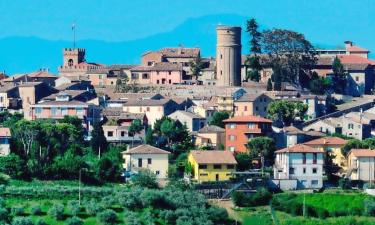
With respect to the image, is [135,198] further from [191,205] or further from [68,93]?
[68,93]

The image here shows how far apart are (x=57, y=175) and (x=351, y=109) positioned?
1806 cm

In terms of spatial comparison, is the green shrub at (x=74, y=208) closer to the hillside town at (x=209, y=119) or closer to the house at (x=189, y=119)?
the hillside town at (x=209, y=119)

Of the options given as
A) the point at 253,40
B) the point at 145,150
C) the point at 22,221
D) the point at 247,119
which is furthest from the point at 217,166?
the point at 253,40

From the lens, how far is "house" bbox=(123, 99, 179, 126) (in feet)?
196

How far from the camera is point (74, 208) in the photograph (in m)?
44.9

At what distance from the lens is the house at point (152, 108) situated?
59.7m

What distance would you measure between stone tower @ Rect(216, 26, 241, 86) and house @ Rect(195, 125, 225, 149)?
34.0 ft

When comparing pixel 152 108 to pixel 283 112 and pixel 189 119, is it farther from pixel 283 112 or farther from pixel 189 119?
pixel 283 112

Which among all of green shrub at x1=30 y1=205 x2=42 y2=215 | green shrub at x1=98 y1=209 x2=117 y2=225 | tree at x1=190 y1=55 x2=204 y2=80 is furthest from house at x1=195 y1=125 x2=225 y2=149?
tree at x1=190 y1=55 x2=204 y2=80

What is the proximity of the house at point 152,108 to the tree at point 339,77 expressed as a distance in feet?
35.9

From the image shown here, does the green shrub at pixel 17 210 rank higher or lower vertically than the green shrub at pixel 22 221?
higher

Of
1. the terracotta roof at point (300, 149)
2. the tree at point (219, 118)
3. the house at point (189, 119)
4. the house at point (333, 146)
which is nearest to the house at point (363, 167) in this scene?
the house at point (333, 146)

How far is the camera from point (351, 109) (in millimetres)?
62469

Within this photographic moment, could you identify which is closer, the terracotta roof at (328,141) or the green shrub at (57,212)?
the green shrub at (57,212)
